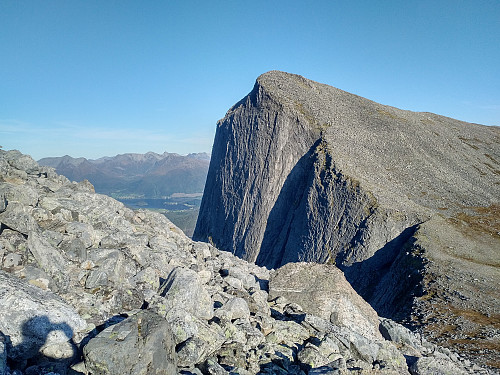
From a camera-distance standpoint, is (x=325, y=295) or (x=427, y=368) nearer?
(x=427, y=368)

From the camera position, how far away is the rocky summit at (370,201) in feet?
104

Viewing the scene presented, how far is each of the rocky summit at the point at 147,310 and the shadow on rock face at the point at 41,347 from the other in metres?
0.02

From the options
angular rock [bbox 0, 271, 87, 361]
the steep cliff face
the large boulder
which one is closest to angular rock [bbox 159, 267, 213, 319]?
angular rock [bbox 0, 271, 87, 361]

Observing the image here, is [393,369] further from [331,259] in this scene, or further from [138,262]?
[331,259]

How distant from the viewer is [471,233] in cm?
4550

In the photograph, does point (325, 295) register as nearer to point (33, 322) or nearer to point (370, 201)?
point (33, 322)

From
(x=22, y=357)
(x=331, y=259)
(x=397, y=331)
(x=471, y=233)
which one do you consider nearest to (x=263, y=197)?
(x=331, y=259)

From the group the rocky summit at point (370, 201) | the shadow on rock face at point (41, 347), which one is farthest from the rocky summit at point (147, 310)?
the rocky summit at point (370, 201)

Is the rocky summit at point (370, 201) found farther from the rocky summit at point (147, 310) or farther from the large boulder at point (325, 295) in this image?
the rocky summit at point (147, 310)

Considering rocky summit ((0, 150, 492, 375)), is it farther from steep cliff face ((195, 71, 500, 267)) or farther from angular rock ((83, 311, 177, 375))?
steep cliff face ((195, 71, 500, 267))

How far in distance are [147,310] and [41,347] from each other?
240 cm

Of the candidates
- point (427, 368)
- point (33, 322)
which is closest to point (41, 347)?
point (33, 322)

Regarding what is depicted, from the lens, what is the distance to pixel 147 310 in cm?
841

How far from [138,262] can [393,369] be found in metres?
10.5
